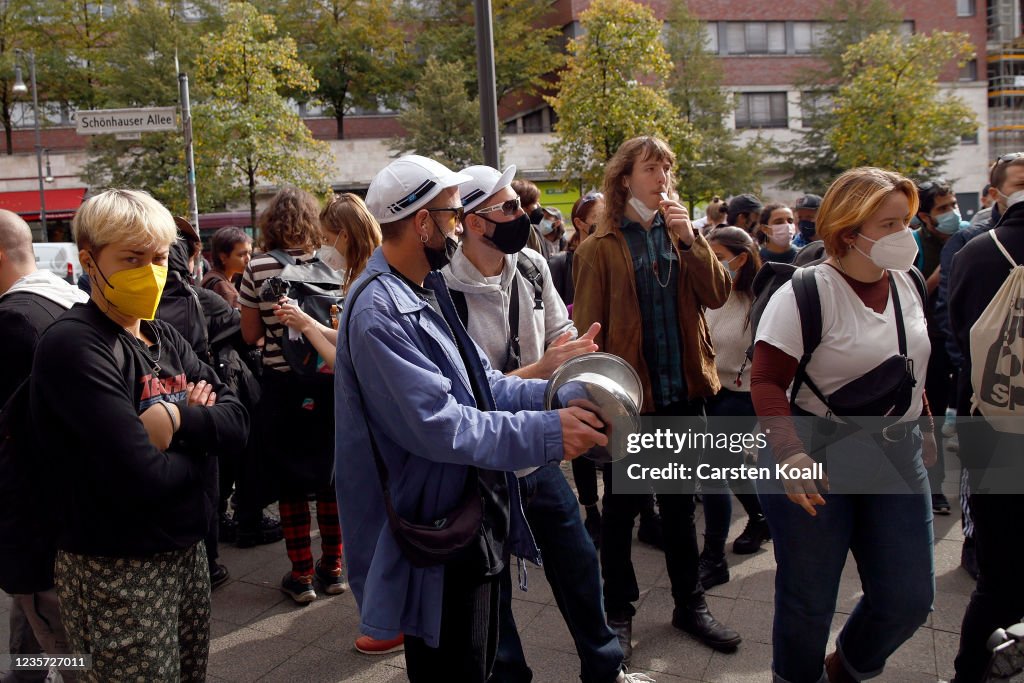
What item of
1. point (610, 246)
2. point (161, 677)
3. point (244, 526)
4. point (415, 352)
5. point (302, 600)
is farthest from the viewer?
point (244, 526)

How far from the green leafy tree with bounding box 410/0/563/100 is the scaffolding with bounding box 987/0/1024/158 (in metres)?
24.9

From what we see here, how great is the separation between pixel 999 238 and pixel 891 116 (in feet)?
102

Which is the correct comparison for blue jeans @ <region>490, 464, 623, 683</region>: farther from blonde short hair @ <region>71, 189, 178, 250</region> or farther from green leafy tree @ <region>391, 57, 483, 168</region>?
green leafy tree @ <region>391, 57, 483, 168</region>

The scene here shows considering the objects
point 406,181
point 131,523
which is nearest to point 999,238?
point 406,181

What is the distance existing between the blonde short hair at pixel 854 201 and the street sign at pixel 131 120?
10586 mm

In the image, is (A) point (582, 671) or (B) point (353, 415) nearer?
(B) point (353, 415)

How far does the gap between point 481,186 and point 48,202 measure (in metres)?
38.6

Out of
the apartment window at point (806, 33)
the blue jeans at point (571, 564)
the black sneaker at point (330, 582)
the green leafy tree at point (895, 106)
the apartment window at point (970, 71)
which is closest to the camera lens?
the blue jeans at point (571, 564)

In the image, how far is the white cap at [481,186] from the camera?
3.08 meters

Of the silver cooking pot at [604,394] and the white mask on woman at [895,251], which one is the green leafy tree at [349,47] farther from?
the silver cooking pot at [604,394]

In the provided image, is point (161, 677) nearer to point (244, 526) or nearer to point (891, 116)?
point (244, 526)

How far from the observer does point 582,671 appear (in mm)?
3402

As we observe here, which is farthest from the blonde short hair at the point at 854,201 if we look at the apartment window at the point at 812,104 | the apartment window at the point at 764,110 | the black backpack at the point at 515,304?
the apartment window at the point at 764,110

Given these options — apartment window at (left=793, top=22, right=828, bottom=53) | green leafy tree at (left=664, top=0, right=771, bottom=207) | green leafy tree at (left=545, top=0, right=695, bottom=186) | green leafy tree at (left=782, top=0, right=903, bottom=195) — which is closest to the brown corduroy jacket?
green leafy tree at (left=545, top=0, right=695, bottom=186)
